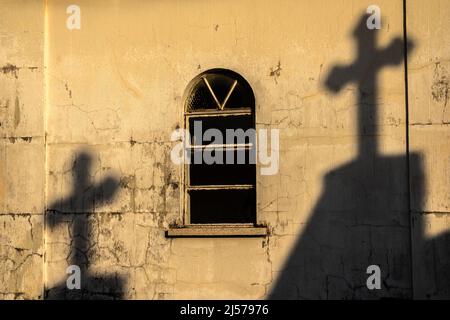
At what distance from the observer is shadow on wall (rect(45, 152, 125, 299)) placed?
7934 millimetres

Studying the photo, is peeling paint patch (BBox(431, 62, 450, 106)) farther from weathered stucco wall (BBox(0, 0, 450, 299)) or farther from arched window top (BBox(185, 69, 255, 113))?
arched window top (BBox(185, 69, 255, 113))

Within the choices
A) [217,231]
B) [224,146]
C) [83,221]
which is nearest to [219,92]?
[224,146]

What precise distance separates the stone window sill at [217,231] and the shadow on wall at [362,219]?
428 mm

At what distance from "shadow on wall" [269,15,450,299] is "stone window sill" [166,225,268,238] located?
43 centimetres

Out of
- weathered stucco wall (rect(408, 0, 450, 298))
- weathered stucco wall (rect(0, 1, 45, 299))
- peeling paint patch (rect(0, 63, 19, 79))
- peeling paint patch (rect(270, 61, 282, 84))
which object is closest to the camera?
weathered stucco wall (rect(408, 0, 450, 298))

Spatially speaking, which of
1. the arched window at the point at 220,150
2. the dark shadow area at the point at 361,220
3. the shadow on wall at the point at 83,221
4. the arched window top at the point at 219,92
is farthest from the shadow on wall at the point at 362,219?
Result: the shadow on wall at the point at 83,221

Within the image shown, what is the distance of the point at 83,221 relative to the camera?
26.3ft

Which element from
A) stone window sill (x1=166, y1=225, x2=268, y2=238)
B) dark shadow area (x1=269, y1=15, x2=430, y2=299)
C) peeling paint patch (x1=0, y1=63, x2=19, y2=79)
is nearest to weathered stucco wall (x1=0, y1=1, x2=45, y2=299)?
peeling paint patch (x1=0, y1=63, x2=19, y2=79)

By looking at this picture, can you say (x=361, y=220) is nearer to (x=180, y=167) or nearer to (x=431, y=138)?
(x=431, y=138)

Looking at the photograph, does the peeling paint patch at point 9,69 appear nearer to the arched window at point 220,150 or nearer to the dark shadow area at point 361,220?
the arched window at point 220,150

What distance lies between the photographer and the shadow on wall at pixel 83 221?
7.93 m

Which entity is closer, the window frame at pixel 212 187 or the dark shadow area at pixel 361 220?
the dark shadow area at pixel 361 220

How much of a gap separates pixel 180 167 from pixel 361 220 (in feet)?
6.34

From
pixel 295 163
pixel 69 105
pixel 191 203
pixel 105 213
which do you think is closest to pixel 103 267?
pixel 105 213
